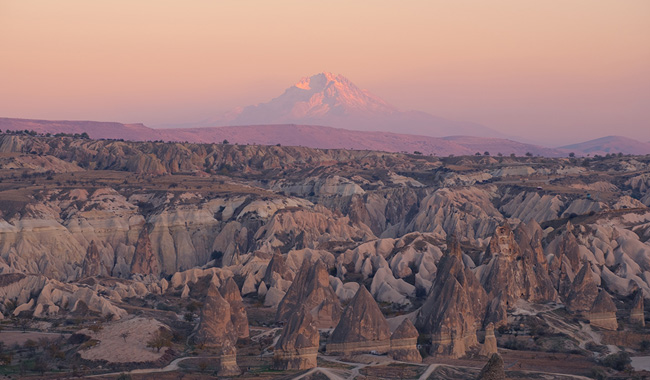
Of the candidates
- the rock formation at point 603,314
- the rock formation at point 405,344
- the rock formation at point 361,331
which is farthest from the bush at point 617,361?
the rock formation at point 361,331

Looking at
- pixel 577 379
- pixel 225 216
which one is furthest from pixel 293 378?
pixel 225 216

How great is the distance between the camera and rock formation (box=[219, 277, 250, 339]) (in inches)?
3172

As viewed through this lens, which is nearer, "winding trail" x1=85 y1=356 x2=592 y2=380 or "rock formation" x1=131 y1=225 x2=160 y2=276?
"winding trail" x1=85 y1=356 x2=592 y2=380

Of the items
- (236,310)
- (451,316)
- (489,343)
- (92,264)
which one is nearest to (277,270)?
(236,310)

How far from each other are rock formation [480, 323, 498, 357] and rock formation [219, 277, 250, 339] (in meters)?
19.3

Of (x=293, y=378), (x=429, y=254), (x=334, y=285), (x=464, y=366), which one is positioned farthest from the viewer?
(x=429, y=254)

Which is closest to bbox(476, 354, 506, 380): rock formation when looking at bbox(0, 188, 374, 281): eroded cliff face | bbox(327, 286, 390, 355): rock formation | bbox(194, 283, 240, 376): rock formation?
bbox(327, 286, 390, 355): rock formation

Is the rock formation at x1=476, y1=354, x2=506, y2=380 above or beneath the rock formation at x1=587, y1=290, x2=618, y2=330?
above

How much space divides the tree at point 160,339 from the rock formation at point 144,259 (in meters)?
59.4

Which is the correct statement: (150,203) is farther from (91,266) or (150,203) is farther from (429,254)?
(429,254)

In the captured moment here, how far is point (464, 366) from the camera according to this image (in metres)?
65.3

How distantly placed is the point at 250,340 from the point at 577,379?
26.1m

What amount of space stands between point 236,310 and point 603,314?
2856cm

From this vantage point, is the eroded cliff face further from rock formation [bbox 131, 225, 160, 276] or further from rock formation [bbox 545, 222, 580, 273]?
rock formation [bbox 545, 222, 580, 273]
